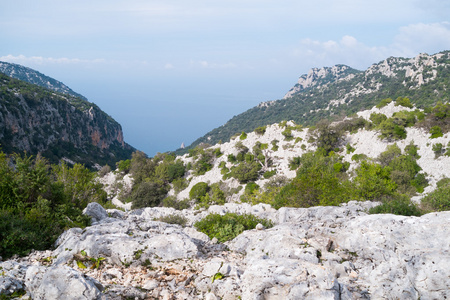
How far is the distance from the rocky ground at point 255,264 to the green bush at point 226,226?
95 cm

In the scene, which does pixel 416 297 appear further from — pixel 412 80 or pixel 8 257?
pixel 412 80

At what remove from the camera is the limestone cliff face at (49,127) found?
58.3 metres

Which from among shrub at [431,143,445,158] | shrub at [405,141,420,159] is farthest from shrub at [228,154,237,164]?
shrub at [431,143,445,158]

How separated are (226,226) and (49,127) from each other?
7545 cm

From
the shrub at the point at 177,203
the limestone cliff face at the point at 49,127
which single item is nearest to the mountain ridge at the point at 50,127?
the limestone cliff face at the point at 49,127

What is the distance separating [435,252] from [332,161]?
93.0 feet

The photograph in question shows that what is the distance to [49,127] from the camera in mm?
69875

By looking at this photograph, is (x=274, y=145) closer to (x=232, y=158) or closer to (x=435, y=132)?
(x=232, y=158)

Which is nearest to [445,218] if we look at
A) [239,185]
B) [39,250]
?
[39,250]

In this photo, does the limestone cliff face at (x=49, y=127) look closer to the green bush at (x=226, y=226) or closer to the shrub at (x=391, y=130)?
the green bush at (x=226, y=226)

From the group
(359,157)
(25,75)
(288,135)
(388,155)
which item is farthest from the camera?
(25,75)

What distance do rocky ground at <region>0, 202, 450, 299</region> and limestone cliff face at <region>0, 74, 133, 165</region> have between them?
191 ft

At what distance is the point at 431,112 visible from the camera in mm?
31297

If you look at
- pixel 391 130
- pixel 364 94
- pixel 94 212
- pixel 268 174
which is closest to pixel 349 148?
pixel 391 130
